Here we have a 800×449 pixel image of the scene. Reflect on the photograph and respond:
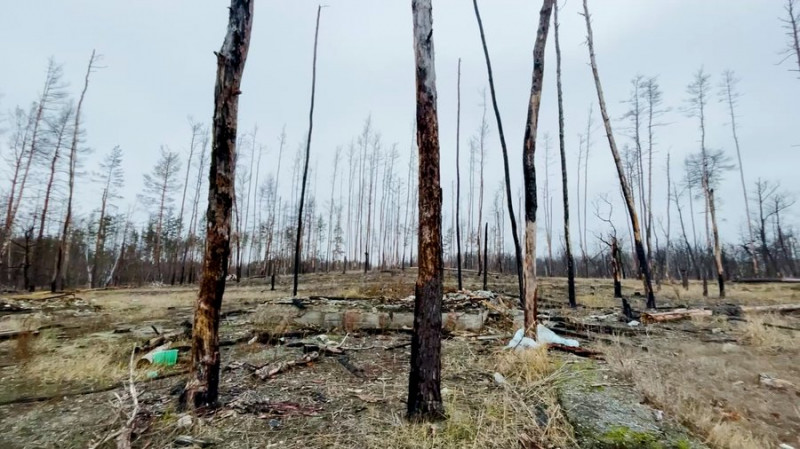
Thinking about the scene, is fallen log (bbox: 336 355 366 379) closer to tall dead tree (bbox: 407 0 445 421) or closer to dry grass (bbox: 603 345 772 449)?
tall dead tree (bbox: 407 0 445 421)

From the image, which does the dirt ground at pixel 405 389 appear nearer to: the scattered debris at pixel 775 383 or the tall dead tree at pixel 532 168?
the scattered debris at pixel 775 383

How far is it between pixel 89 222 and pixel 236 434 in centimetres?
4400

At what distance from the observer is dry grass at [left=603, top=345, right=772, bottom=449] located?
2.95 metres

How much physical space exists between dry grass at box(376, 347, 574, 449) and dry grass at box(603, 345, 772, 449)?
3.10ft

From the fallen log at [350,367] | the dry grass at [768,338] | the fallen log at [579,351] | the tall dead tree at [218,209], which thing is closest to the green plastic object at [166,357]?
the tall dead tree at [218,209]

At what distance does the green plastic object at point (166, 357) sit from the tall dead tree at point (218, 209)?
2648 mm

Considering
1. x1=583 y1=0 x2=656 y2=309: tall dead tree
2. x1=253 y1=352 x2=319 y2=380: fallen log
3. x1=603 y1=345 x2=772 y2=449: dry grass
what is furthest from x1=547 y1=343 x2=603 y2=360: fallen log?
x1=583 y1=0 x2=656 y2=309: tall dead tree

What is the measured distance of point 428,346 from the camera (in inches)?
140

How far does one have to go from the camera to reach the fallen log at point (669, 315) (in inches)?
370

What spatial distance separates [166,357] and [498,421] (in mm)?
5805

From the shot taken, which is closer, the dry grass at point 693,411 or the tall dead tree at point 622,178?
the dry grass at point 693,411

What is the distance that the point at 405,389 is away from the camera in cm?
449

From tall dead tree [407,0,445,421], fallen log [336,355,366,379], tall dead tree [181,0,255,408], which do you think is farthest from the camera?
fallen log [336,355,366,379]

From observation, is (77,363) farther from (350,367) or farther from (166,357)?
(350,367)
